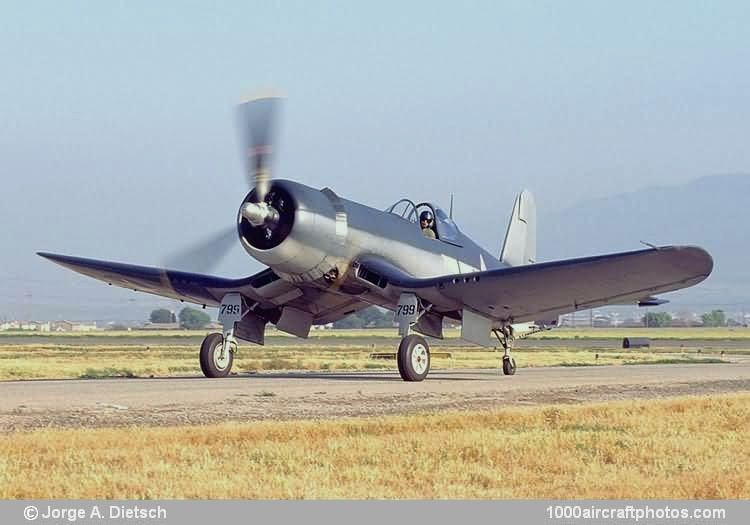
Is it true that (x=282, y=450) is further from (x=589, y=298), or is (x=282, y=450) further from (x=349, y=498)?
(x=589, y=298)

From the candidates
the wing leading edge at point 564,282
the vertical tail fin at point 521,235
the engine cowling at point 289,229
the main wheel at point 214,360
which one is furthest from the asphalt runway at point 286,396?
the vertical tail fin at point 521,235

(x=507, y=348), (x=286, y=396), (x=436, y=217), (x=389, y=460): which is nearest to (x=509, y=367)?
(x=507, y=348)

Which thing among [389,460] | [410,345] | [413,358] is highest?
[410,345]

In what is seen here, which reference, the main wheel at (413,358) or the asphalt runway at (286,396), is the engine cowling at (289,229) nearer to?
the asphalt runway at (286,396)

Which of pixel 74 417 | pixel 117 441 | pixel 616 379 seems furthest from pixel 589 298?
pixel 117 441

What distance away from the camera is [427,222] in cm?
2534

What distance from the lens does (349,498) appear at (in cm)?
838

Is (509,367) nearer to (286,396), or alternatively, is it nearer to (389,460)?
(286,396)

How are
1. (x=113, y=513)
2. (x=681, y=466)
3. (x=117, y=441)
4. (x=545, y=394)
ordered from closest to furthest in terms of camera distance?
1. (x=113, y=513)
2. (x=681, y=466)
3. (x=117, y=441)
4. (x=545, y=394)

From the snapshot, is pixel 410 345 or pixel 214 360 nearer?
pixel 410 345

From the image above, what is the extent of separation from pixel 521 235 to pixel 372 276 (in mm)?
10240

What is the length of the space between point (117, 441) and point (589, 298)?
1534 cm

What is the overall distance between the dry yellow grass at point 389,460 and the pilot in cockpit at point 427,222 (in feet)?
37.9

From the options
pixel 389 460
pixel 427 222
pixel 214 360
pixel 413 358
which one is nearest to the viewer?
pixel 389 460
